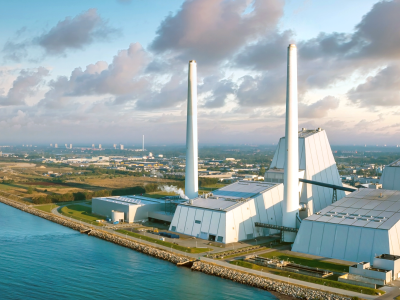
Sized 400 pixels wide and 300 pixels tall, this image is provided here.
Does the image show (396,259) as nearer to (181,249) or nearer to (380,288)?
(380,288)

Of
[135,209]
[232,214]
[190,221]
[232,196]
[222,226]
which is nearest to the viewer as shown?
[222,226]

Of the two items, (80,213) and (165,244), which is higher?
(80,213)

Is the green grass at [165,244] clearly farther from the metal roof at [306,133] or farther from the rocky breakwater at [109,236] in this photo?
the metal roof at [306,133]

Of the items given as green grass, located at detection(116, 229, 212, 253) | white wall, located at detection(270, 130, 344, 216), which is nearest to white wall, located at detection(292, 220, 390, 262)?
green grass, located at detection(116, 229, 212, 253)

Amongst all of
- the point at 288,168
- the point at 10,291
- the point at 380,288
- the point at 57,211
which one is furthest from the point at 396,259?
the point at 57,211

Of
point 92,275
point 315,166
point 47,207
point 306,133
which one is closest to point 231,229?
point 92,275

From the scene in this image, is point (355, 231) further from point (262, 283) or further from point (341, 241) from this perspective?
point (262, 283)

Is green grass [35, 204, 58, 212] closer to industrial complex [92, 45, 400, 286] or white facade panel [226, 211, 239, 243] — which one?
industrial complex [92, 45, 400, 286]
